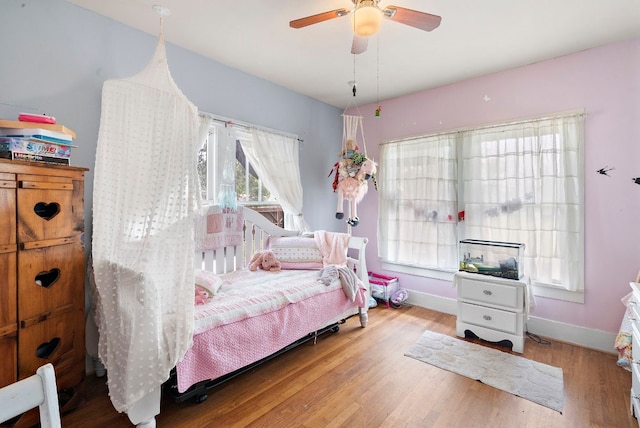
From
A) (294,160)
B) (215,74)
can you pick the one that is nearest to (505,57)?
(294,160)

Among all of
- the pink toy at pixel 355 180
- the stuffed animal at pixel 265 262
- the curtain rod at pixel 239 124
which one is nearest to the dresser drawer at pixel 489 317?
the pink toy at pixel 355 180

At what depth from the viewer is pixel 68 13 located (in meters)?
2.00

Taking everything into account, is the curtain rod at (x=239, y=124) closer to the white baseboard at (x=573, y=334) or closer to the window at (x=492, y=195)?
the window at (x=492, y=195)

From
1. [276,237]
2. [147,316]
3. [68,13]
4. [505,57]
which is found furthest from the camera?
[276,237]

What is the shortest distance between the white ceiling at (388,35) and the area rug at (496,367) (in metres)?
2.52

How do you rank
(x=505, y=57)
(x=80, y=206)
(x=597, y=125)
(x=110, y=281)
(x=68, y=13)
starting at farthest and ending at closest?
1. (x=505, y=57)
2. (x=597, y=125)
3. (x=68, y=13)
4. (x=80, y=206)
5. (x=110, y=281)

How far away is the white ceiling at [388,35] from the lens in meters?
2.01

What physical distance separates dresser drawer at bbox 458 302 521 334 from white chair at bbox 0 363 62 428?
286 cm

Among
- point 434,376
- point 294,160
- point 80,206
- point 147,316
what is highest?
point 294,160

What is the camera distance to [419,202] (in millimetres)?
3539

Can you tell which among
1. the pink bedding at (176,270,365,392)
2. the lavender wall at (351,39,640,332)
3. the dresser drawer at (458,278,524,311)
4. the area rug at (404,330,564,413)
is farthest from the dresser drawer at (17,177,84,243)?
the lavender wall at (351,39,640,332)

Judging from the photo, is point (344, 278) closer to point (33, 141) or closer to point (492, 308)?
point (492, 308)

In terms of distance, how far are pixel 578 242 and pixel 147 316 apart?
3.30m

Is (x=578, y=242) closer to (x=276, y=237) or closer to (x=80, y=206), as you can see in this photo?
(x=276, y=237)
